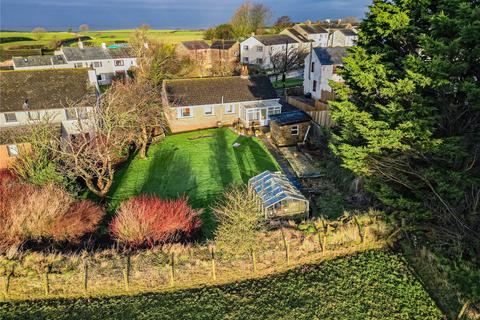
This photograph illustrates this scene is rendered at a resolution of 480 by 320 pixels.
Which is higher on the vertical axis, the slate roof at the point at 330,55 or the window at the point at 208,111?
the slate roof at the point at 330,55

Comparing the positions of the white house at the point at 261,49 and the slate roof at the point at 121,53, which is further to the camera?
the white house at the point at 261,49

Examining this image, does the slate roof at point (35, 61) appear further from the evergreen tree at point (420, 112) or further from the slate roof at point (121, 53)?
the evergreen tree at point (420, 112)

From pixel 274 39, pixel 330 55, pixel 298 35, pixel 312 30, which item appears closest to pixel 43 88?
pixel 330 55

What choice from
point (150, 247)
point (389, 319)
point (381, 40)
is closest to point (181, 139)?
point (150, 247)

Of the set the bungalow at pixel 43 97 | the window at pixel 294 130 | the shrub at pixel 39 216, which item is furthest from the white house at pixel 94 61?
the shrub at pixel 39 216

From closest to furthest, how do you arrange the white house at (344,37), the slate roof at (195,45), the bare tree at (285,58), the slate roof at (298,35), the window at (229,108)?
1. the window at (229,108)
2. the bare tree at (285,58)
3. the slate roof at (195,45)
4. the slate roof at (298,35)
5. the white house at (344,37)

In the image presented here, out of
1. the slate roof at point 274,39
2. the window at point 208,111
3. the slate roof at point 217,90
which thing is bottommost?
the window at point 208,111
